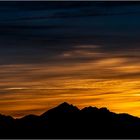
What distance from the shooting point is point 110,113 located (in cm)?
17700

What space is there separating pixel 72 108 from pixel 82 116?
4.40 metres

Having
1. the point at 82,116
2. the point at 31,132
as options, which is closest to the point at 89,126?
the point at 82,116

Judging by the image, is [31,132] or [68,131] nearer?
[31,132]

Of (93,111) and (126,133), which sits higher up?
(93,111)

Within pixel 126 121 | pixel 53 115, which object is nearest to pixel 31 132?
pixel 53 115

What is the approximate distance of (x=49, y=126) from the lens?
162m

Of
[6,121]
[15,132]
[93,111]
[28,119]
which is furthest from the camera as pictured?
[93,111]

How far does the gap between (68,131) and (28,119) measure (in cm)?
1483

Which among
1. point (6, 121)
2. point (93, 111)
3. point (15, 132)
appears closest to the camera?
point (15, 132)

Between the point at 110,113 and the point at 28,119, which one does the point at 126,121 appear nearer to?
the point at 110,113

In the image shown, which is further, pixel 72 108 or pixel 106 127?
pixel 72 108

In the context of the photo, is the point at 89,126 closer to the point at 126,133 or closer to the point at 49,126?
the point at 49,126

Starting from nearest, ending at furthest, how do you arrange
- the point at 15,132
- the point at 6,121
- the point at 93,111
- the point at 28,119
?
the point at 15,132 → the point at 6,121 → the point at 28,119 → the point at 93,111

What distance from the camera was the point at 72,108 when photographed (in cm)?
17338
